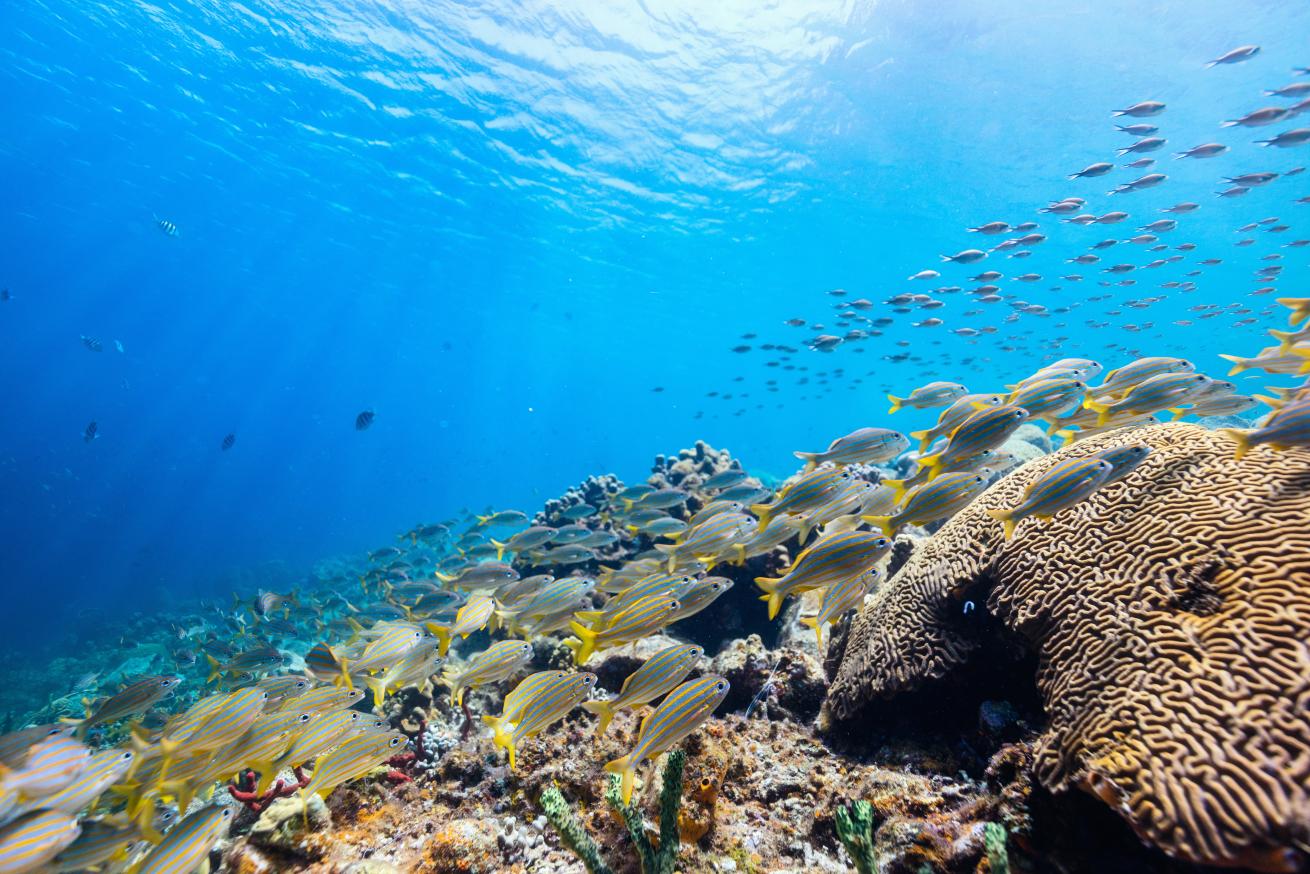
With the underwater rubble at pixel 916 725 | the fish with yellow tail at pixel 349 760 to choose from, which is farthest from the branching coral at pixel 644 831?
the fish with yellow tail at pixel 349 760

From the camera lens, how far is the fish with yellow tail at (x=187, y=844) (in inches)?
111

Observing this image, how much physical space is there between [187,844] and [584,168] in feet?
104

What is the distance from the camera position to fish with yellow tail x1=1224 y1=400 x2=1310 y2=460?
2.76m

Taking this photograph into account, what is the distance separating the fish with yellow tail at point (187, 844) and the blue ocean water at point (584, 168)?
66.9 ft

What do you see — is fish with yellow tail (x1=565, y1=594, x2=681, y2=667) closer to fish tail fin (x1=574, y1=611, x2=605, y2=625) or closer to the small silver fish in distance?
fish tail fin (x1=574, y1=611, x2=605, y2=625)

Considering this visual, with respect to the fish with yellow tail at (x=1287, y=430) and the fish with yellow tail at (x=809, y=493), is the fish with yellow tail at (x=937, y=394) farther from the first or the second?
the fish with yellow tail at (x=1287, y=430)

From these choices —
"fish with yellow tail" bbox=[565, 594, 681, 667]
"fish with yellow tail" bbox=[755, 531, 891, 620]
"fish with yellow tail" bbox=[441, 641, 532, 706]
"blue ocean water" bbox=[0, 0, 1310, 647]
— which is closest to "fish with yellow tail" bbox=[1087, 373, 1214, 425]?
"fish with yellow tail" bbox=[755, 531, 891, 620]

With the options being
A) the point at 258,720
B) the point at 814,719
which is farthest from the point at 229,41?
the point at 814,719

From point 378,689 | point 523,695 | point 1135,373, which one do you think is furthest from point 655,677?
point 1135,373

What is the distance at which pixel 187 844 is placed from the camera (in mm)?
2865

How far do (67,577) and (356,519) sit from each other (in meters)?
50.3

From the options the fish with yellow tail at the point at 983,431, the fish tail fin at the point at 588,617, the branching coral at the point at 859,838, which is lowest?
the branching coral at the point at 859,838

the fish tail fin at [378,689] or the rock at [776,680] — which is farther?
the rock at [776,680]

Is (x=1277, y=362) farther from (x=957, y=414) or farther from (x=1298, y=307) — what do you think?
(x=957, y=414)
